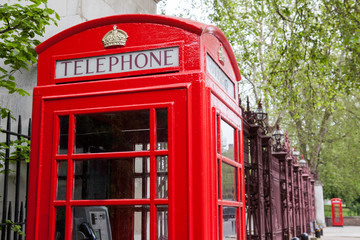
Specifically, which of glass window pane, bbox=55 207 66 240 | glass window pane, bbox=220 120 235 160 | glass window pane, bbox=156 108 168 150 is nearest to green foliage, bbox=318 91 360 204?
glass window pane, bbox=220 120 235 160

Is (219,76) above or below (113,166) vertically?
above

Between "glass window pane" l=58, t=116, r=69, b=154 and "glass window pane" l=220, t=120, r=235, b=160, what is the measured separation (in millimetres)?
1025

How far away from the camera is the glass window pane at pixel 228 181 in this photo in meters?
2.98

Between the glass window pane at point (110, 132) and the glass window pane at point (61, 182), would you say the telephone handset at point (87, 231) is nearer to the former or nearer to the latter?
the glass window pane at point (61, 182)

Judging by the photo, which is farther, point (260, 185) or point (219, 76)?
point (260, 185)

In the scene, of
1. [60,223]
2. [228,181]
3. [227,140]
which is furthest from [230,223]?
[60,223]

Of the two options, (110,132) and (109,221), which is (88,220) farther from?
(110,132)

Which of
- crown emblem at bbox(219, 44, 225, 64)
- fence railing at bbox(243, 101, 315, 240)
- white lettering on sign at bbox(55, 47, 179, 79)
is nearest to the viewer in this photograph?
white lettering on sign at bbox(55, 47, 179, 79)

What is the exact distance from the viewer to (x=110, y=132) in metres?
2.94

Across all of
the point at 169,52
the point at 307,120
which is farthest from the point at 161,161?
the point at 307,120

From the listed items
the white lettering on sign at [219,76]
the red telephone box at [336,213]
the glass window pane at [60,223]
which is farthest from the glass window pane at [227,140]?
the red telephone box at [336,213]

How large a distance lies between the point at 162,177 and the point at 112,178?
55 centimetres

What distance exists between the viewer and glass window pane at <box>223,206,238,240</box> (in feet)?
9.71

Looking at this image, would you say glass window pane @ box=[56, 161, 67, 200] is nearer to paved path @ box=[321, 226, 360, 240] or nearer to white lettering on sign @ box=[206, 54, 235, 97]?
white lettering on sign @ box=[206, 54, 235, 97]
